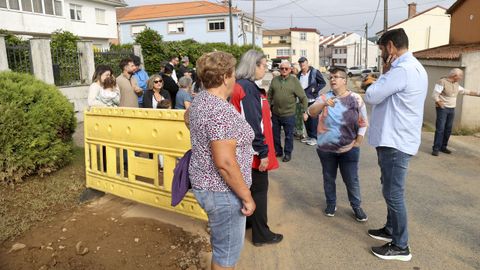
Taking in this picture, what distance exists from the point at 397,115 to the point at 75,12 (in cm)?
3292

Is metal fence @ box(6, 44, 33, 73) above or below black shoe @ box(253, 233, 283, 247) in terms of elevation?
above

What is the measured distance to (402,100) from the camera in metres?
3.21

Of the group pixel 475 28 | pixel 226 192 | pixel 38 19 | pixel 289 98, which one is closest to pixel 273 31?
pixel 38 19

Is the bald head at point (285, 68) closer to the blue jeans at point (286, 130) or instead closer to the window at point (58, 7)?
the blue jeans at point (286, 130)

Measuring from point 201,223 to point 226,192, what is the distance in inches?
82.7

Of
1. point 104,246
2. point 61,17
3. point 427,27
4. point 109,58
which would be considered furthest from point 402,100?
point 427,27

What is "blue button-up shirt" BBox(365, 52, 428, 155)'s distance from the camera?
10.4ft

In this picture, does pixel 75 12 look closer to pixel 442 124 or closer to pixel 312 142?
pixel 312 142

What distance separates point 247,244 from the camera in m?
3.83

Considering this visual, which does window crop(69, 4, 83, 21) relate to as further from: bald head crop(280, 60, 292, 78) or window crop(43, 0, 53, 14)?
bald head crop(280, 60, 292, 78)

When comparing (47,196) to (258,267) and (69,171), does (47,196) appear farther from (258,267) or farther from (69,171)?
(258,267)

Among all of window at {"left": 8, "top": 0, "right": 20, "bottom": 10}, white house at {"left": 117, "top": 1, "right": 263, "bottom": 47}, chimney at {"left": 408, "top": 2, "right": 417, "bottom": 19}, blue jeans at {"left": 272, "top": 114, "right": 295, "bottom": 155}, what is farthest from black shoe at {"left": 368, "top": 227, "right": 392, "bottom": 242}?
chimney at {"left": 408, "top": 2, "right": 417, "bottom": 19}

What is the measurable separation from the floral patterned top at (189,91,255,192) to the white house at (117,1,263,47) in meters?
41.8

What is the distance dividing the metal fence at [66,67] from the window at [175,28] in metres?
33.2
